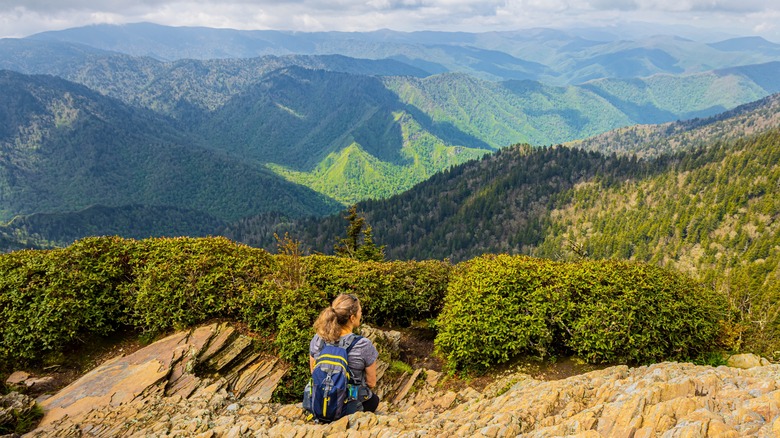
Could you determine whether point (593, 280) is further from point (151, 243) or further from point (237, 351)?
point (151, 243)

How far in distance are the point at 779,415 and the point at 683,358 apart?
8730 mm

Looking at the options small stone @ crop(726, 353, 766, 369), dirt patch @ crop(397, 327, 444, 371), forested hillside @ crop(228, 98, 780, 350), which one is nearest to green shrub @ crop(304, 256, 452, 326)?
dirt patch @ crop(397, 327, 444, 371)

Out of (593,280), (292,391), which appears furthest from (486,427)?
(593,280)

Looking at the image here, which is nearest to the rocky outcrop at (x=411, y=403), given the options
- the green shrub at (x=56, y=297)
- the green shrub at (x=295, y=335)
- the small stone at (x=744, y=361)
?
the green shrub at (x=295, y=335)

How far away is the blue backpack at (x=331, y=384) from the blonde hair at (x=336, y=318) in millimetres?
269

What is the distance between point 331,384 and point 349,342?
3.15ft

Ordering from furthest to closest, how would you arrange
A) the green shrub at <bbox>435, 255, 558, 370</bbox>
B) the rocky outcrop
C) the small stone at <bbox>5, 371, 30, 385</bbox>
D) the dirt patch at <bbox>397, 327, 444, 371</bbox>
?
the dirt patch at <bbox>397, 327, 444, 371</bbox> < the green shrub at <bbox>435, 255, 558, 370</bbox> < the small stone at <bbox>5, 371, 30, 385</bbox> < the rocky outcrop

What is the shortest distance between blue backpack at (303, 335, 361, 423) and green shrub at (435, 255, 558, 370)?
6.56m

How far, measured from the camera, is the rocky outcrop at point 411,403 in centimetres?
755

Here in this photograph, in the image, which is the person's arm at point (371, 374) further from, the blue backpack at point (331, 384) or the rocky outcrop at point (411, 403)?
the rocky outcrop at point (411, 403)

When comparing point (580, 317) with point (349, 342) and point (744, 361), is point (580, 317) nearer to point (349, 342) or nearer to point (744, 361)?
point (744, 361)

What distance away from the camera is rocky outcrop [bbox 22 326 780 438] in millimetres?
7551

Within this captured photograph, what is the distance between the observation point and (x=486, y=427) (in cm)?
849

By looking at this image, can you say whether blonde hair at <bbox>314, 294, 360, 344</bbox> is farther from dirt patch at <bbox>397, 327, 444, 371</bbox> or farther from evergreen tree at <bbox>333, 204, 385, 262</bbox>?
evergreen tree at <bbox>333, 204, 385, 262</bbox>
